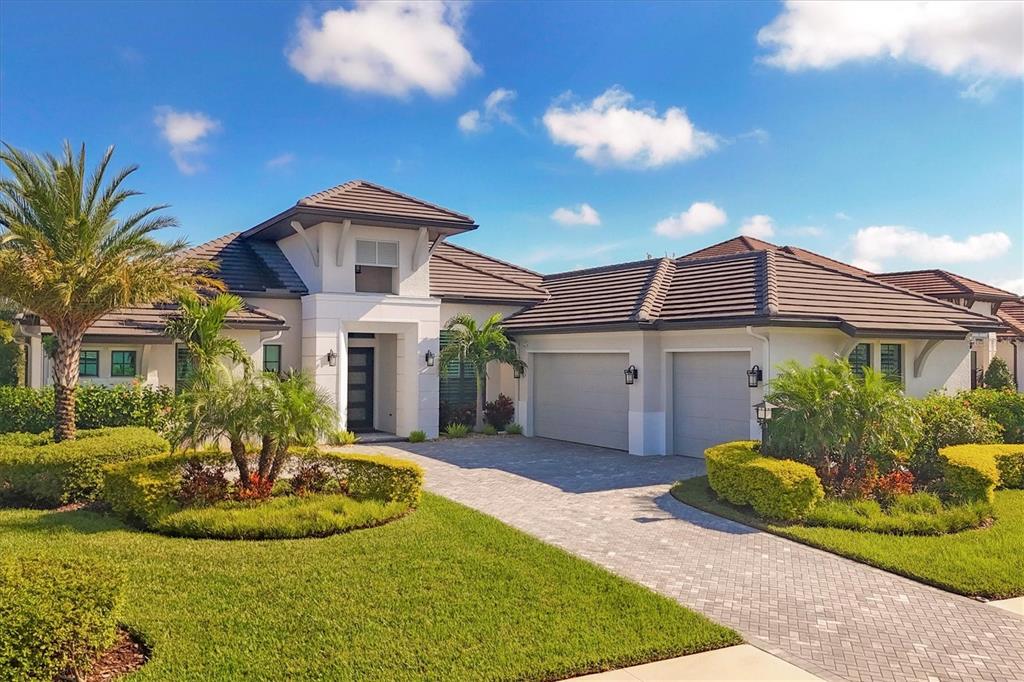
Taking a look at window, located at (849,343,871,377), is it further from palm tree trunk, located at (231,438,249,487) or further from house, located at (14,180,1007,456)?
palm tree trunk, located at (231,438,249,487)

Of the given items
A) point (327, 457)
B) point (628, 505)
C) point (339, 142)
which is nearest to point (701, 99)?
point (339, 142)

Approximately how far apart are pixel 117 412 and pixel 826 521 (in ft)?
41.3

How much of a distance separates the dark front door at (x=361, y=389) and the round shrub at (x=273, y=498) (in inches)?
391

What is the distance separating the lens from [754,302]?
15.5 m

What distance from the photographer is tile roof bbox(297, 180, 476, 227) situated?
1828cm

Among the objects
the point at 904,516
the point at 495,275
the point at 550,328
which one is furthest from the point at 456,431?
the point at 904,516

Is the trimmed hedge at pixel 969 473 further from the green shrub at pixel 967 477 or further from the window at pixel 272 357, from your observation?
the window at pixel 272 357

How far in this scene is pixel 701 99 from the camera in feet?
57.8

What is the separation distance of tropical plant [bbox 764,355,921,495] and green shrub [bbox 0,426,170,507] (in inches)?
401

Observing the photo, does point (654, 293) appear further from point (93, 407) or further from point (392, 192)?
point (93, 407)

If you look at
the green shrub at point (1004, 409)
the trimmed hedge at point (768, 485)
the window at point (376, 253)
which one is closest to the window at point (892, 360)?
the green shrub at point (1004, 409)

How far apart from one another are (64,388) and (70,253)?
7.67 feet

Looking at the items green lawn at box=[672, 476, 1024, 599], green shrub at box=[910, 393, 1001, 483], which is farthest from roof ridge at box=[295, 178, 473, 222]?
green shrub at box=[910, 393, 1001, 483]

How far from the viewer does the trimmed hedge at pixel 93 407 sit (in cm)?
1347
